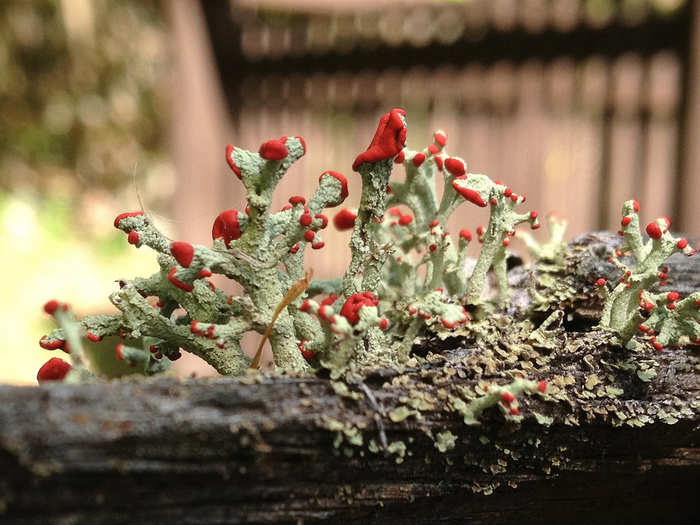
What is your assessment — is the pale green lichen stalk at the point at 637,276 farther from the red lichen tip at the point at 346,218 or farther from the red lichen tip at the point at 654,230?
the red lichen tip at the point at 346,218

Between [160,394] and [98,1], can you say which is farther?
[98,1]

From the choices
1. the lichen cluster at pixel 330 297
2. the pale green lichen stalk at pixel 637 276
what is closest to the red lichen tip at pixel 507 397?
the lichen cluster at pixel 330 297

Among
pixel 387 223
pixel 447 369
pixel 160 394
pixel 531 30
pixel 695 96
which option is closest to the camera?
pixel 160 394

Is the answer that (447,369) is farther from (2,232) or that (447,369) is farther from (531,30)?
(2,232)

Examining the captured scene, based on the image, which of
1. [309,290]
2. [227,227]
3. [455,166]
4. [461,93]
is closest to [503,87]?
[461,93]

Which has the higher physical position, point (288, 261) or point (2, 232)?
point (2, 232)

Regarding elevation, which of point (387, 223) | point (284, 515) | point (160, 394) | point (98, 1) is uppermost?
point (98, 1)

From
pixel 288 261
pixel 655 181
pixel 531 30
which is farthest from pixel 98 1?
pixel 288 261
